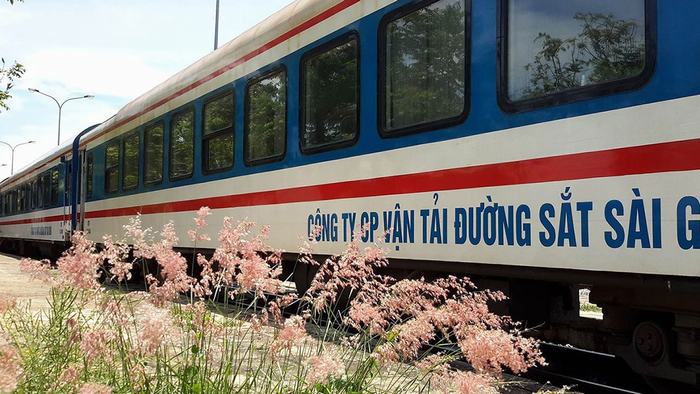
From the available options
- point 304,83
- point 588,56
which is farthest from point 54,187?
point 588,56

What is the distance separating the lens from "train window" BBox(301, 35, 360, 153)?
5641 millimetres

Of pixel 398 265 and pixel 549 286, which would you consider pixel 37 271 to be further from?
pixel 549 286

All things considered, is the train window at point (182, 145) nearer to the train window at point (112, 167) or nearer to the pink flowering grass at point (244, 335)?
the train window at point (112, 167)

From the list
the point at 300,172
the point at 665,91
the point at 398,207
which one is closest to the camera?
the point at 665,91

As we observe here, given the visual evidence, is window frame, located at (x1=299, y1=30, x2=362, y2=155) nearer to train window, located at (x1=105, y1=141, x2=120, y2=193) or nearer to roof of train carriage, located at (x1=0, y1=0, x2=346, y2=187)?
roof of train carriage, located at (x1=0, y1=0, x2=346, y2=187)

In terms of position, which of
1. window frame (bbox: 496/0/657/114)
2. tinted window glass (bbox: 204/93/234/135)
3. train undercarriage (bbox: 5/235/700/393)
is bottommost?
train undercarriage (bbox: 5/235/700/393)

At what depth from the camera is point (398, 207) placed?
200 inches

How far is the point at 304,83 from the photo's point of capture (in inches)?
250

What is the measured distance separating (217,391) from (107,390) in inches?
28.0

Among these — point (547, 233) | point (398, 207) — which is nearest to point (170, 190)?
point (398, 207)

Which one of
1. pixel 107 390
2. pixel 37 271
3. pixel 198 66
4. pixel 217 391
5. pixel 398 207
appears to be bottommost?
pixel 217 391

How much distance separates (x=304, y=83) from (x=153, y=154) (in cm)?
470

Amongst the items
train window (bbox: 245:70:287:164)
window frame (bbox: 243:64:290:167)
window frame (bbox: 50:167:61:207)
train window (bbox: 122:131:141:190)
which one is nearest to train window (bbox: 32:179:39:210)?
window frame (bbox: 50:167:61:207)

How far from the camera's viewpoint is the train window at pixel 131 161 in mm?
11102
